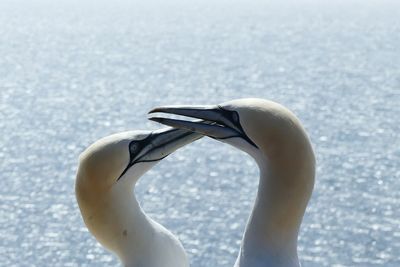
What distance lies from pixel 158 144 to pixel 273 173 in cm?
115

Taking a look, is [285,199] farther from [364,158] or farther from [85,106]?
[85,106]

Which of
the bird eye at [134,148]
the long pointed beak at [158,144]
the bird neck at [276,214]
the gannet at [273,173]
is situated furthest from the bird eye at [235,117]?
the bird eye at [134,148]

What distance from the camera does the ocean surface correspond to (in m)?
29.8

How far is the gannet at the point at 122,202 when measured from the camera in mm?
7133

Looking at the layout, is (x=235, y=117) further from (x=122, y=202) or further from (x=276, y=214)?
(x=122, y=202)

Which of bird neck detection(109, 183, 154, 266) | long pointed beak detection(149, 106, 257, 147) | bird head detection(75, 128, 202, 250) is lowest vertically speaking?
bird neck detection(109, 183, 154, 266)

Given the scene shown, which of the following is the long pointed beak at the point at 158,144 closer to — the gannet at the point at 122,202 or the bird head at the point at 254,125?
the gannet at the point at 122,202

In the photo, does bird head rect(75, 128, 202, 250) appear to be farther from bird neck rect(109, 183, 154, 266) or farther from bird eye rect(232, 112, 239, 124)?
bird eye rect(232, 112, 239, 124)

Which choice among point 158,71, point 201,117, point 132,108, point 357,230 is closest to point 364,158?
point 357,230

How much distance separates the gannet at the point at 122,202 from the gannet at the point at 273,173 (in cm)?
73

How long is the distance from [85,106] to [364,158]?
22582mm

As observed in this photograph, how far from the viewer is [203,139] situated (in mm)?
44531

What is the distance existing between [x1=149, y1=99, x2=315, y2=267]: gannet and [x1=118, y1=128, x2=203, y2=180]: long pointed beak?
72cm

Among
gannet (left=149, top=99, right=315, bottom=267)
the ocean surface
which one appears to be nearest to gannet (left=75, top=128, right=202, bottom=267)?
gannet (left=149, top=99, right=315, bottom=267)
